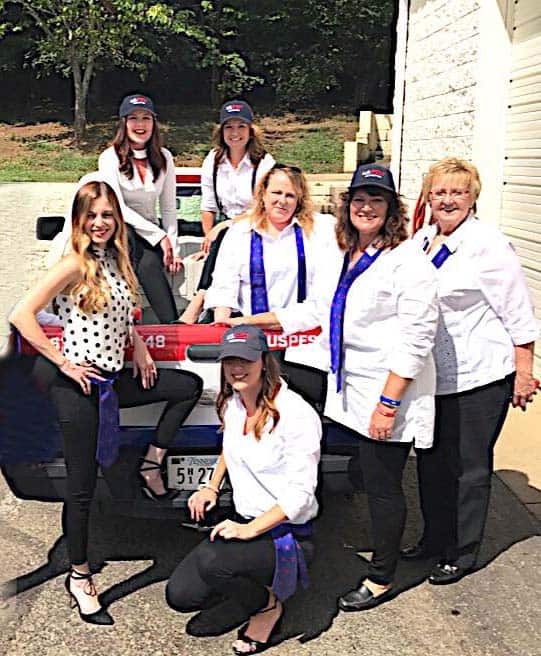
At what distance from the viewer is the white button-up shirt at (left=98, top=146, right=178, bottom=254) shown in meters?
4.68

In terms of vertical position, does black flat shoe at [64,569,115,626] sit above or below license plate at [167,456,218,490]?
below

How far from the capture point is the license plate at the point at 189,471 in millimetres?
3816

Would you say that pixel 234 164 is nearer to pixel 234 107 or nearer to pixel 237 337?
pixel 234 107

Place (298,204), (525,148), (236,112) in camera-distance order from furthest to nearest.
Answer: (525,148)
(236,112)
(298,204)

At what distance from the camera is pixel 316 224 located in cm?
417

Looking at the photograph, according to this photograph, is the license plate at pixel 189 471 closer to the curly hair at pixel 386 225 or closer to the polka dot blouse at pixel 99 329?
the polka dot blouse at pixel 99 329

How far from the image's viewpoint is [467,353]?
149 inches

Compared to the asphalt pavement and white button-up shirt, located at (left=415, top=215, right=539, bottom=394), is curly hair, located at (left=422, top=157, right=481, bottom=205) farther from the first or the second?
the asphalt pavement

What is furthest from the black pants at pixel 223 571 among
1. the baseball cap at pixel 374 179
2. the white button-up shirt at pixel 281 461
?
the baseball cap at pixel 374 179

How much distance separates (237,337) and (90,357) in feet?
2.04

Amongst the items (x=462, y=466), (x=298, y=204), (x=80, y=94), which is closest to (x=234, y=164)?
(x=298, y=204)

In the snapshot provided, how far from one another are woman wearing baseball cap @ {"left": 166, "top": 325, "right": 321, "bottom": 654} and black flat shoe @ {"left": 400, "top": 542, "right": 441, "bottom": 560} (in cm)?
93

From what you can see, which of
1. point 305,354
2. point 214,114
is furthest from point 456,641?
point 214,114

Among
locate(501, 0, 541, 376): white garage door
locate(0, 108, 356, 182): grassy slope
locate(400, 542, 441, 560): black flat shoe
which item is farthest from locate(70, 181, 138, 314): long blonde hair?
locate(0, 108, 356, 182): grassy slope
